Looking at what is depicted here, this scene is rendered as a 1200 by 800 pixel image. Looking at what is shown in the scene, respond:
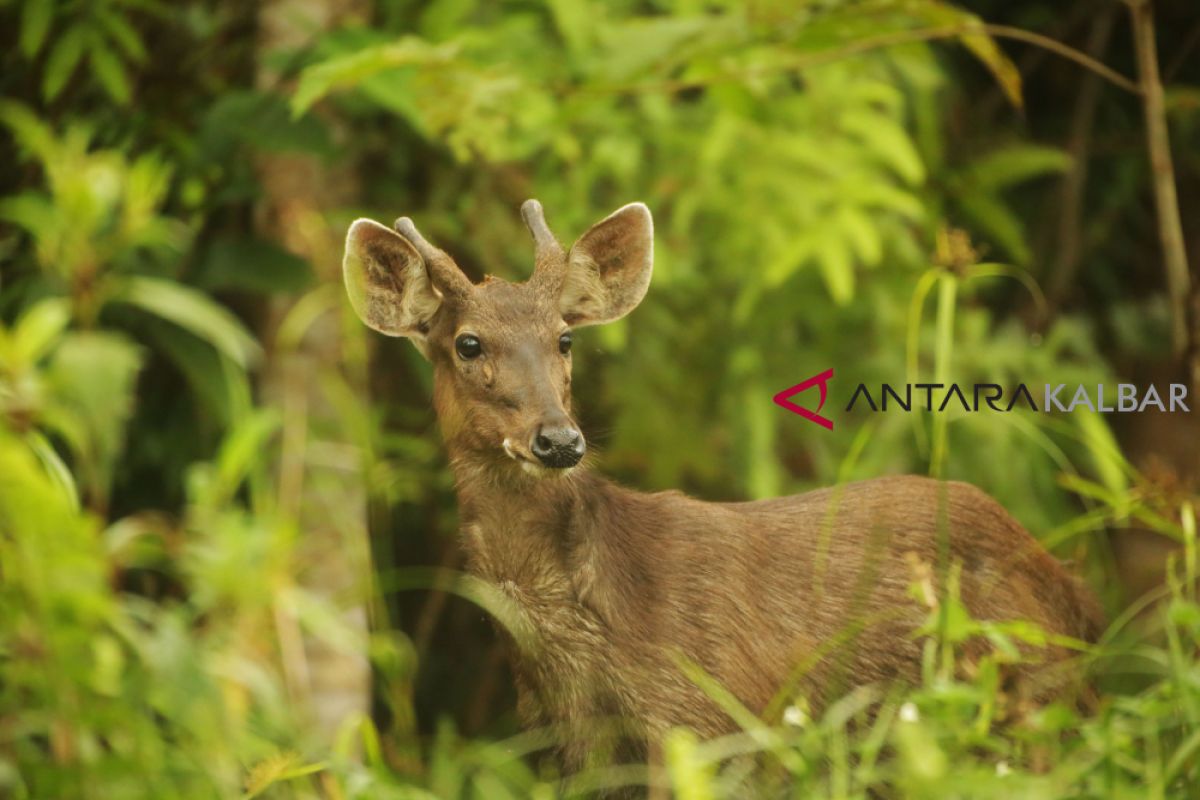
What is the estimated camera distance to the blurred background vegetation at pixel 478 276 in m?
3.74

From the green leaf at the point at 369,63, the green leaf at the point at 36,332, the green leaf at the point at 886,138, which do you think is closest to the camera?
the green leaf at the point at 36,332

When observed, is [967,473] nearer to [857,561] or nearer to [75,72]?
[857,561]

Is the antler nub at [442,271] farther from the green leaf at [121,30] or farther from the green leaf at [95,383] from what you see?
the green leaf at [121,30]

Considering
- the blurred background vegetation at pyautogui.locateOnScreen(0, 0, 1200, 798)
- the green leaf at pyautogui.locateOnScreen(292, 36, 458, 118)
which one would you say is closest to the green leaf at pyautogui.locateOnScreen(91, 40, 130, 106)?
the blurred background vegetation at pyautogui.locateOnScreen(0, 0, 1200, 798)

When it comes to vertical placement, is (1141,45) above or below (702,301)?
above

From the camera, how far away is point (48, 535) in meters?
3.29

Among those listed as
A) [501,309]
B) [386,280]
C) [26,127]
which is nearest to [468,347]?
[501,309]

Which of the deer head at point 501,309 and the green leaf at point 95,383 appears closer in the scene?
the green leaf at point 95,383

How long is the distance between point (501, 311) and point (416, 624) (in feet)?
15.8

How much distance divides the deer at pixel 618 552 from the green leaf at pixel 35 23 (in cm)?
247

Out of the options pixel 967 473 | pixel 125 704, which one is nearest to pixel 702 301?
pixel 967 473

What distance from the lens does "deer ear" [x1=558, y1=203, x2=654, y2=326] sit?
4078mm

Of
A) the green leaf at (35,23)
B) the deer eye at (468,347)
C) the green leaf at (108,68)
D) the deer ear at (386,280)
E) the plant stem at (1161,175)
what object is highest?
the green leaf at (35,23)

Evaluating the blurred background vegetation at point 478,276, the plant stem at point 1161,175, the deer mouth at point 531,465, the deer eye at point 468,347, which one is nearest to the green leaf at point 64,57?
the blurred background vegetation at point 478,276
